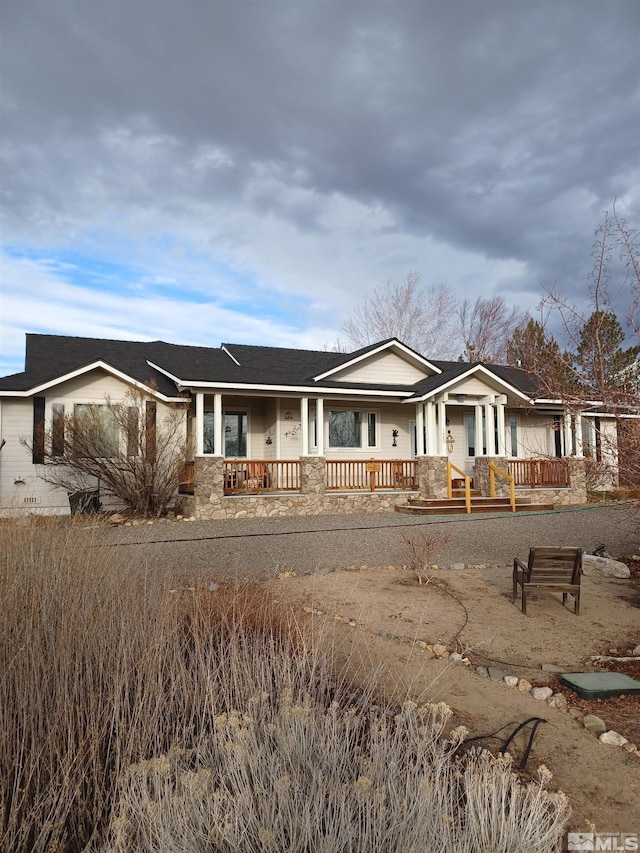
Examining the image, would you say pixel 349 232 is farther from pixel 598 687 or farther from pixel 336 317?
pixel 598 687

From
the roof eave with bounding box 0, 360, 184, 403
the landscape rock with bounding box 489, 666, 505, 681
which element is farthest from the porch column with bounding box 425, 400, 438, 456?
the landscape rock with bounding box 489, 666, 505, 681

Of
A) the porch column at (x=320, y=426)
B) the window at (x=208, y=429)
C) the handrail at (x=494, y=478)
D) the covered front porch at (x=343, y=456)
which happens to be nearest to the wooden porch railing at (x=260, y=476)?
the covered front porch at (x=343, y=456)

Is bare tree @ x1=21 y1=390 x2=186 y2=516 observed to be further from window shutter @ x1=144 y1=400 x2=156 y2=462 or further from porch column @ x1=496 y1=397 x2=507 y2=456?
porch column @ x1=496 y1=397 x2=507 y2=456

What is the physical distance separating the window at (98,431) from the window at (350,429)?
6877 mm

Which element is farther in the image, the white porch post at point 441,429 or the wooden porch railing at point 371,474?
the white porch post at point 441,429

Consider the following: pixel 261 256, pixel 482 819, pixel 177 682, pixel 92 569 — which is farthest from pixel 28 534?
pixel 261 256

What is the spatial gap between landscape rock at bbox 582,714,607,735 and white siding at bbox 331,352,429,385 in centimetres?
1444

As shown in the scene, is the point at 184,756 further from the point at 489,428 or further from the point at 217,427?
the point at 489,428

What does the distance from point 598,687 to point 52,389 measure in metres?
14.8

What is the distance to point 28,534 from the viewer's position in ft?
15.8

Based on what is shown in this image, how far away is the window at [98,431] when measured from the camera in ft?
45.2

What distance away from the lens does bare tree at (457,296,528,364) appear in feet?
114

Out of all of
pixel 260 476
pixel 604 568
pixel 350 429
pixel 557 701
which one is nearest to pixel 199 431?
pixel 260 476
